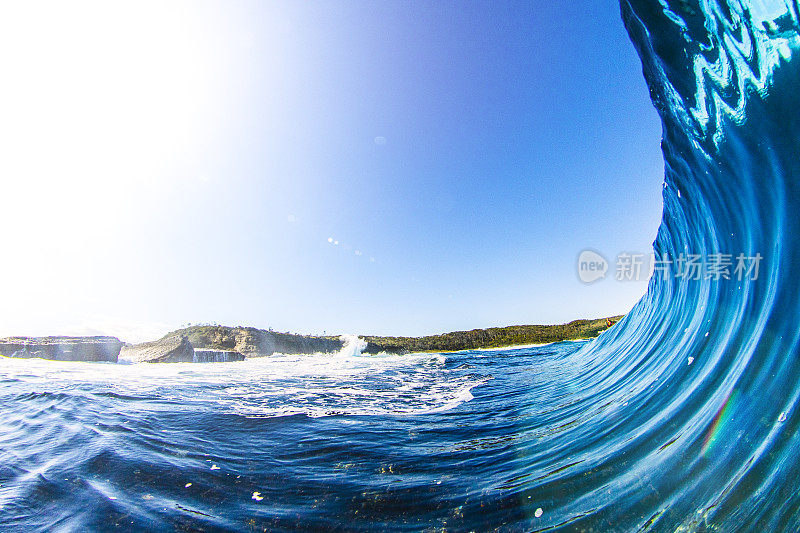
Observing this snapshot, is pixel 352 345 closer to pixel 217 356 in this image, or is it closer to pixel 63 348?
pixel 217 356

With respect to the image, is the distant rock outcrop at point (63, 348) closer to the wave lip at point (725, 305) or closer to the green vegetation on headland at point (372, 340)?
the green vegetation on headland at point (372, 340)

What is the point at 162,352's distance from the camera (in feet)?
123

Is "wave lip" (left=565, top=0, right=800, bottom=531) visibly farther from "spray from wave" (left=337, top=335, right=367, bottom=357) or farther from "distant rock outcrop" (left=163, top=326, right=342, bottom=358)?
"distant rock outcrop" (left=163, top=326, right=342, bottom=358)

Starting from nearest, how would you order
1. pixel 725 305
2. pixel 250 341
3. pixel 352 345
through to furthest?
pixel 725 305 → pixel 250 341 → pixel 352 345

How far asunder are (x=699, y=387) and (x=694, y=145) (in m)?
3.69

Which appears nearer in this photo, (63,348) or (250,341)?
(63,348)

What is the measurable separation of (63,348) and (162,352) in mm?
8366

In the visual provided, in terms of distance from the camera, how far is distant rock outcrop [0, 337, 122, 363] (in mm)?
29688

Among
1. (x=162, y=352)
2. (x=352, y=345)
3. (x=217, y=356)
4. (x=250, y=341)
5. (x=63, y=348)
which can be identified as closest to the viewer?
(x=63, y=348)

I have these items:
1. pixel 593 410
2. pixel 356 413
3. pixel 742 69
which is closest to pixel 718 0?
pixel 742 69

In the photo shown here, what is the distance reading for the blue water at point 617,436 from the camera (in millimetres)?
2152

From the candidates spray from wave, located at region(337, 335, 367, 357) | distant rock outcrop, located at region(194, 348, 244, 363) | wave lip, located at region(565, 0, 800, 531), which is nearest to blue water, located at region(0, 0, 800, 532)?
wave lip, located at region(565, 0, 800, 531)

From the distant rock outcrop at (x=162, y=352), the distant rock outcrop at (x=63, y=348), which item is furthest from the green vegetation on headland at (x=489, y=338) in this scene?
the distant rock outcrop at (x=63, y=348)

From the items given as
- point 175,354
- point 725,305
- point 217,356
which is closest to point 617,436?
point 725,305
